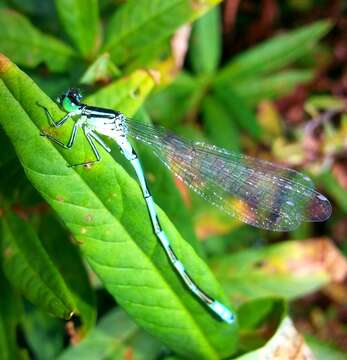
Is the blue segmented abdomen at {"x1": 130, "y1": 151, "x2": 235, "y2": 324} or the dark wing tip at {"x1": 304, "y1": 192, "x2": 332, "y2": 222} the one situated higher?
the blue segmented abdomen at {"x1": 130, "y1": 151, "x2": 235, "y2": 324}

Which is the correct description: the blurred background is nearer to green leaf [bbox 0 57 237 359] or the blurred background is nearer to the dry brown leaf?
the dry brown leaf

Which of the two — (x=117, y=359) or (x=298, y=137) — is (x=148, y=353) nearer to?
(x=117, y=359)

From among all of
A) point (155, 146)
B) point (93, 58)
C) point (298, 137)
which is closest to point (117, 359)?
point (155, 146)

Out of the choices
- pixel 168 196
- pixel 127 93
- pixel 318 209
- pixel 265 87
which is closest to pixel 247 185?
pixel 318 209

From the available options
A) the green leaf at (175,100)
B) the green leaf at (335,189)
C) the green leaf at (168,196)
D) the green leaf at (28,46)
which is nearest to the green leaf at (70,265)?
the green leaf at (168,196)

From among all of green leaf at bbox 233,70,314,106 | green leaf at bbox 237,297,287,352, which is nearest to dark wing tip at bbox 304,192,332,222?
green leaf at bbox 237,297,287,352

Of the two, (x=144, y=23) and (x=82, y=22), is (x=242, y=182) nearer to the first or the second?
(x=144, y=23)
